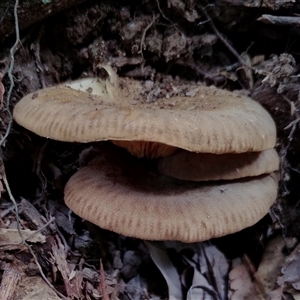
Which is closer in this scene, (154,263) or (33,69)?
(33,69)

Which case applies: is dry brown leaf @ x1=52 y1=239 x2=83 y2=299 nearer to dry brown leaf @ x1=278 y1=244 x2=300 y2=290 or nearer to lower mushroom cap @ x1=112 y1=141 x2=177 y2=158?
lower mushroom cap @ x1=112 y1=141 x2=177 y2=158

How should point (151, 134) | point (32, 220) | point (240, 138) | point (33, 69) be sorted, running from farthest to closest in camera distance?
point (33, 69) → point (32, 220) → point (240, 138) → point (151, 134)

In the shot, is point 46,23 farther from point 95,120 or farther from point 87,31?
point 95,120

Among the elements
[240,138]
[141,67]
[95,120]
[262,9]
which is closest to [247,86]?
[262,9]

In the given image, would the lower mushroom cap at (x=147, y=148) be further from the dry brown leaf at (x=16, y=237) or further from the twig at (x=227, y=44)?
the twig at (x=227, y=44)

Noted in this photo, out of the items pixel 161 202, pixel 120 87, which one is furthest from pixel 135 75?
pixel 161 202

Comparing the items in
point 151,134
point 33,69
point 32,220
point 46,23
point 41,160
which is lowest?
point 32,220

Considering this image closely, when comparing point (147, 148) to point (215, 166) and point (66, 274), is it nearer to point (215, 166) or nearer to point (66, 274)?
point (215, 166)
